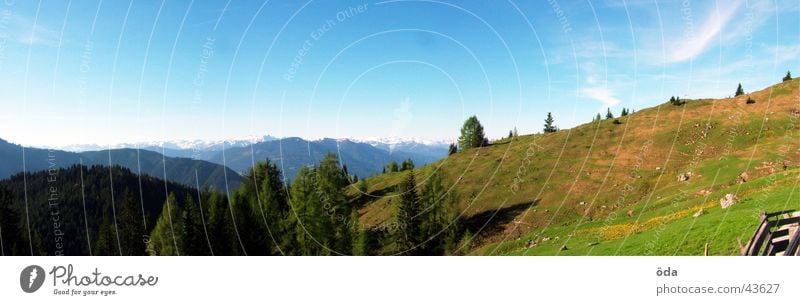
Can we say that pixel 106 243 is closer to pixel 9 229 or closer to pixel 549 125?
pixel 9 229

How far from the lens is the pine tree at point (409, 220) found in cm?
4119

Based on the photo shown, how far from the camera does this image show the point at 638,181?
190 feet

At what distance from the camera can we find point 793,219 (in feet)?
27.8

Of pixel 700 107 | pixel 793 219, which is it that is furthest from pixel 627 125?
pixel 793 219

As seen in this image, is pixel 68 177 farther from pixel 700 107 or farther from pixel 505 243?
pixel 700 107

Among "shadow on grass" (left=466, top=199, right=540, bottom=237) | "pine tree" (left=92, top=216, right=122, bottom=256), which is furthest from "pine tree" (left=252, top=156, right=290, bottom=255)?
"shadow on grass" (left=466, top=199, right=540, bottom=237)

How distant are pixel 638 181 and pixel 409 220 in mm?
39210

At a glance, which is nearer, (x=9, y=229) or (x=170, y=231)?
(x=9, y=229)

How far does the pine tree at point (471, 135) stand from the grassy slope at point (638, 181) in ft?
16.5

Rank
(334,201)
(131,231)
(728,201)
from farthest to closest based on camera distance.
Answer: (131,231), (334,201), (728,201)

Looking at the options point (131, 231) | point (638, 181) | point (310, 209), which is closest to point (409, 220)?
point (310, 209)
